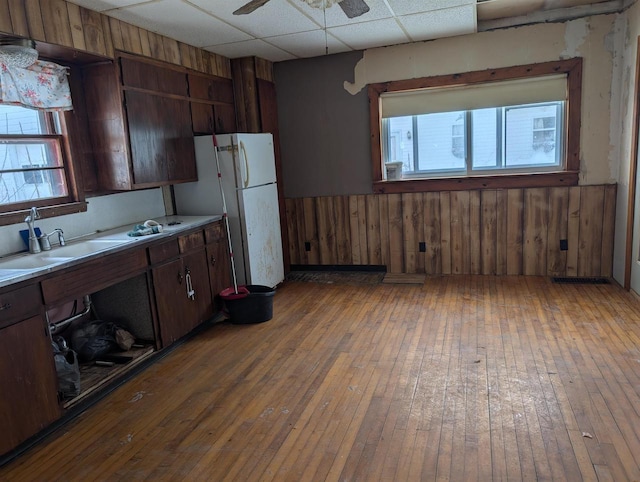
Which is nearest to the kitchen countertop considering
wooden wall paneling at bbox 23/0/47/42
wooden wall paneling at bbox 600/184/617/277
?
wooden wall paneling at bbox 23/0/47/42

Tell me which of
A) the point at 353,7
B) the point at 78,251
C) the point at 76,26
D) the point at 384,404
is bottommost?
the point at 384,404

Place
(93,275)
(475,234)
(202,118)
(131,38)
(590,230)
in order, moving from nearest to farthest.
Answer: (93,275), (131,38), (202,118), (590,230), (475,234)

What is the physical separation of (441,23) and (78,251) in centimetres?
355

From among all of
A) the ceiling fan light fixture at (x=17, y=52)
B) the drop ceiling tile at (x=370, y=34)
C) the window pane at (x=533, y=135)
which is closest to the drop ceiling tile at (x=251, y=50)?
the drop ceiling tile at (x=370, y=34)

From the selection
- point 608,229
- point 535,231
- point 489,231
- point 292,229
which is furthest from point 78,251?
point 608,229

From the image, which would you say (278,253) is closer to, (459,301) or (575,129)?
(459,301)

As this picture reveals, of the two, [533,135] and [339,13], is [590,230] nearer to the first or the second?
[533,135]

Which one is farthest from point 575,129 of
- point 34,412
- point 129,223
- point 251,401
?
point 34,412

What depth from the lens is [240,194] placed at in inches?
169

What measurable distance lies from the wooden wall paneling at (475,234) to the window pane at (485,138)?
0.35m

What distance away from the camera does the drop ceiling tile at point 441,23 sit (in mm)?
3898

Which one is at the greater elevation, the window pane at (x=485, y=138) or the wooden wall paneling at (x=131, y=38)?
the wooden wall paneling at (x=131, y=38)

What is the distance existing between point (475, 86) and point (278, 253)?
2671 millimetres

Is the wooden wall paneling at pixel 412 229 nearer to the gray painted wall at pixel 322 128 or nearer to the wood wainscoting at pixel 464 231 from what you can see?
the wood wainscoting at pixel 464 231
